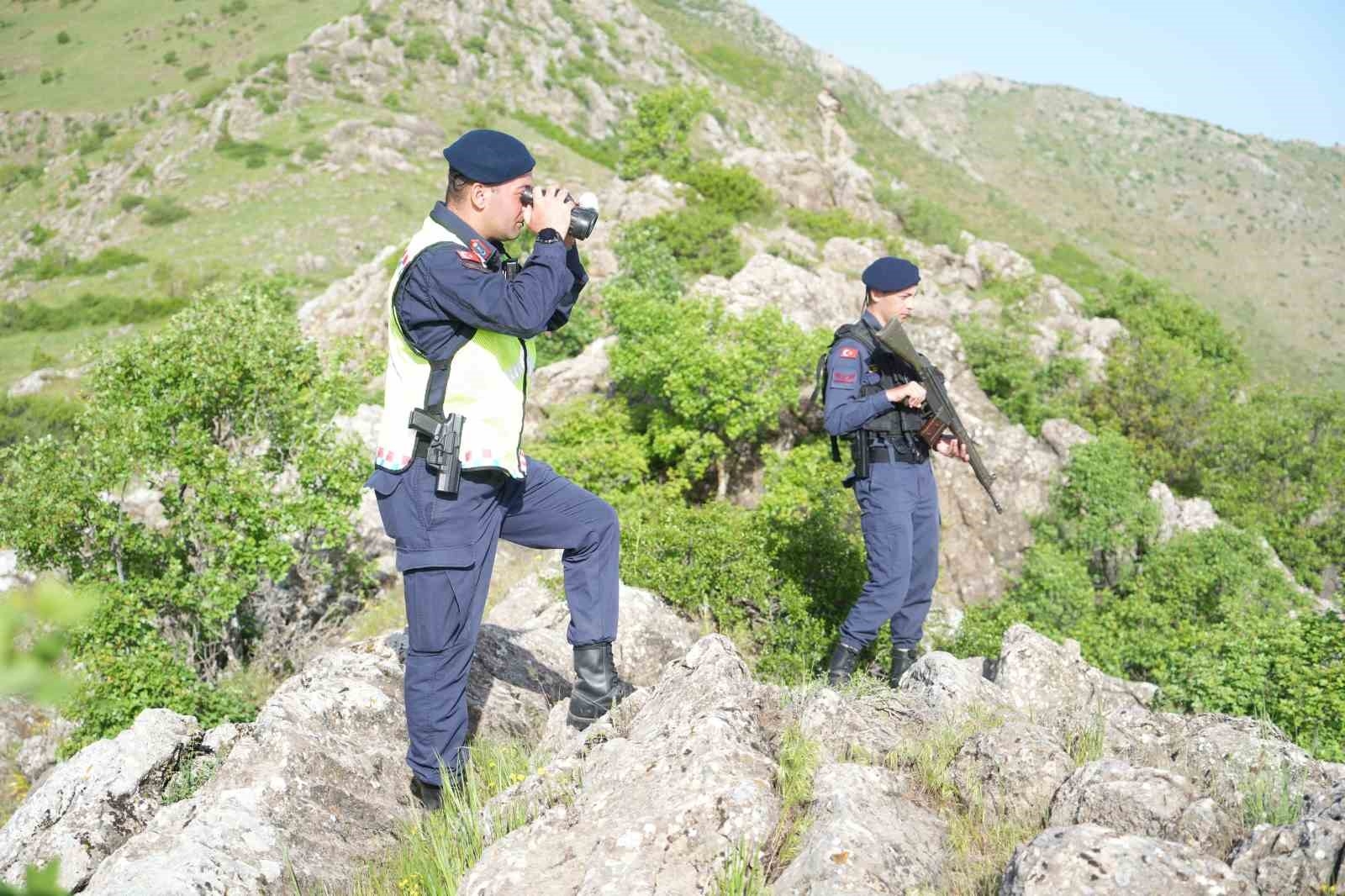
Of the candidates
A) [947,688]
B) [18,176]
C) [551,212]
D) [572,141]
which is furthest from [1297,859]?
[18,176]

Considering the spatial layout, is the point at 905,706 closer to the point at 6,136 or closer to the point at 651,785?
the point at 651,785

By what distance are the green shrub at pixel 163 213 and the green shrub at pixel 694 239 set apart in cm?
2108

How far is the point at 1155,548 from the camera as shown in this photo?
11477 mm

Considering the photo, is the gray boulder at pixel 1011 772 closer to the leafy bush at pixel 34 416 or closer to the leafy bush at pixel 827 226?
the leafy bush at pixel 34 416

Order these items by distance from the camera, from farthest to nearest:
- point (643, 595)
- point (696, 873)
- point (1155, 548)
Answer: point (1155, 548) → point (643, 595) → point (696, 873)

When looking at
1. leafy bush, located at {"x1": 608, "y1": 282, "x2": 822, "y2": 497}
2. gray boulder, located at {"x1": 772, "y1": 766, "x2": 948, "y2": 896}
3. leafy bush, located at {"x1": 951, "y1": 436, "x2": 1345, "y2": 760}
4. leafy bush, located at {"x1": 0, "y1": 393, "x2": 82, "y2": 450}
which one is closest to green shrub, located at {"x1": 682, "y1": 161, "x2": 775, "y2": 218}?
leafy bush, located at {"x1": 608, "y1": 282, "x2": 822, "y2": 497}

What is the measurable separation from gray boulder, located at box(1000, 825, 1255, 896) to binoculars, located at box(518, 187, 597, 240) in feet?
8.28

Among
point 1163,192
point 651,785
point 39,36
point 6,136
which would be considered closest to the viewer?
point 651,785

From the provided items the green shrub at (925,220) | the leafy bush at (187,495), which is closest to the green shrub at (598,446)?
the leafy bush at (187,495)

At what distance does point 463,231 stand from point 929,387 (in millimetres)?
3021

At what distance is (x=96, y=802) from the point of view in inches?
147

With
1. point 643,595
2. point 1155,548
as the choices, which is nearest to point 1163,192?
point 1155,548

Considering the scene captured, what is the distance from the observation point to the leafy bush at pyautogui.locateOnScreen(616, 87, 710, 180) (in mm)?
26719

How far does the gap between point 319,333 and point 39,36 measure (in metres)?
41.4
